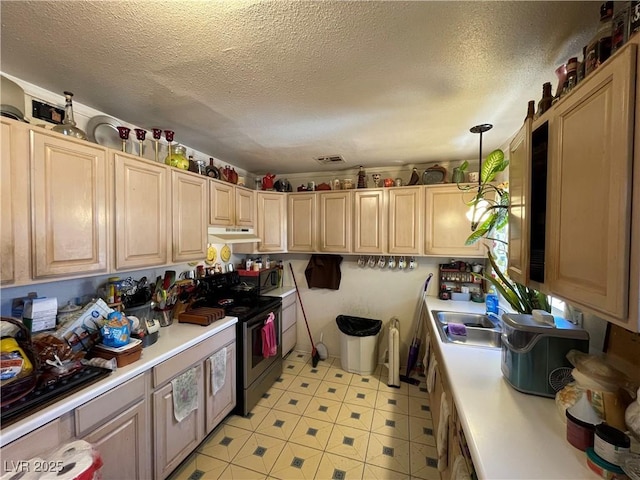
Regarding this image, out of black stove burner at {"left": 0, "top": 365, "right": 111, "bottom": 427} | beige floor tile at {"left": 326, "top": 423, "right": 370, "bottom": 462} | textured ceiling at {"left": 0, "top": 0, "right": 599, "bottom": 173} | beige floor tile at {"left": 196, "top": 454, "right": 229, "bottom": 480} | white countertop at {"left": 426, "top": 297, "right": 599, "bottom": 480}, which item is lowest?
beige floor tile at {"left": 326, "top": 423, "right": 370, "bottom": 462}

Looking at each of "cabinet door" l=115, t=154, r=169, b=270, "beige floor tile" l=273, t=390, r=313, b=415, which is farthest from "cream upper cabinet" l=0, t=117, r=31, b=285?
"beige floor tile" l=273, t=390, r=313, b=415

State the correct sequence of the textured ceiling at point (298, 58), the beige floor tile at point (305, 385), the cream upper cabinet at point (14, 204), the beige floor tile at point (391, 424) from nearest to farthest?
the textured ceiling at point (298, 58) → the cream upper cabinet at point (14, 204) → the beige floor tile at point (391, 424) → the beige floor tile at point (305, 385)

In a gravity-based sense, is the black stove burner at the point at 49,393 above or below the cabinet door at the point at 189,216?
below

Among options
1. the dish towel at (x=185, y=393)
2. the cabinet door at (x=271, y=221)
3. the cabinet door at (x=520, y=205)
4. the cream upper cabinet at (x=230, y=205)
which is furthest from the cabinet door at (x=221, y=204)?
the cabinet door at (x=520, y=205)

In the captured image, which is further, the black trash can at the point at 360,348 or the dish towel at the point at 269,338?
the black trash can at the point at 360,348

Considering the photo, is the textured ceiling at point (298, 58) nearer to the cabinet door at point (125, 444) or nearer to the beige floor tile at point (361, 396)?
the cabinet door at point (125, 444)

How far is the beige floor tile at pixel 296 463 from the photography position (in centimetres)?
171

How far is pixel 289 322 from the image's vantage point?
10.7 ft

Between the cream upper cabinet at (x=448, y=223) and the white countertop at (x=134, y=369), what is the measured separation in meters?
2.07

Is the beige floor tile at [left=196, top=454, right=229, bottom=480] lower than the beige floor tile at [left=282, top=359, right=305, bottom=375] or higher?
higher

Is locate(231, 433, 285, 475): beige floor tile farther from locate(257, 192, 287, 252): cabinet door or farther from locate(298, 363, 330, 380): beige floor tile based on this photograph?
locate(257, 192, 287, 252): cabinet door

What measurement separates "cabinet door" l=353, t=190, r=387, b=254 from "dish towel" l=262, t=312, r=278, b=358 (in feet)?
3.91

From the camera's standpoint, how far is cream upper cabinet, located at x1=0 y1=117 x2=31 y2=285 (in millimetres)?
1086

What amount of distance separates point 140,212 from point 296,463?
2016 mm
